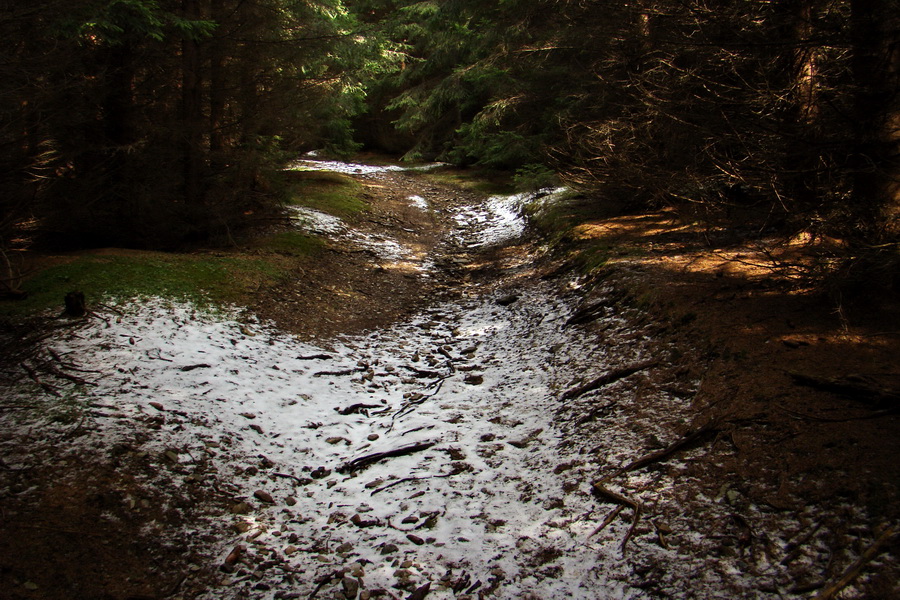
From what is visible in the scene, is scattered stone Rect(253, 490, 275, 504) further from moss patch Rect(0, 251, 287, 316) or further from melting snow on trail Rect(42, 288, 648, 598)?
moss patch Rect(0, 251, 287, 316)

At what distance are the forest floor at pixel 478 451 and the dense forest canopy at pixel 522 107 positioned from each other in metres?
1.30

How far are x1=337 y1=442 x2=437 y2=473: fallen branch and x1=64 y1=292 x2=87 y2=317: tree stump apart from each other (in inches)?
168

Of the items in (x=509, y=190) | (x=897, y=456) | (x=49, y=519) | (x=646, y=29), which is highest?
(x=646, y=29)

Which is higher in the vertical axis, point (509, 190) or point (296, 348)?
point (509, 190)

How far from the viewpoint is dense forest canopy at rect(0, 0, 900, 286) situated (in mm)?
4891

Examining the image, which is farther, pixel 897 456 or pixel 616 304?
pixel 616 304

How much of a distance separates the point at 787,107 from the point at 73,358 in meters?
8.87

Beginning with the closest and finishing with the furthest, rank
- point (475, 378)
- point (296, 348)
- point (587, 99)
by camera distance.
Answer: point (475, 378)
point (296, 348)
point (587, 99)

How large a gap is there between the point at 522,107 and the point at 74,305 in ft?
44.9

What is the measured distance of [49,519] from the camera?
3818 mm

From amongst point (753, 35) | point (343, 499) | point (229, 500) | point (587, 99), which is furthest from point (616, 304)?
point (587, 99)

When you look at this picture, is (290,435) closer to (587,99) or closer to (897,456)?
(897,456)

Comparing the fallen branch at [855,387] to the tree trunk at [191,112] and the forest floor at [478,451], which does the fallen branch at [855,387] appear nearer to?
the forest floor at [478,451]

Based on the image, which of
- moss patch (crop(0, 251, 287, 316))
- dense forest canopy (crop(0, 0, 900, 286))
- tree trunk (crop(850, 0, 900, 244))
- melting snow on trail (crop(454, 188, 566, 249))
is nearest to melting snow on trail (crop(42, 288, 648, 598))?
moss patch (crop(0, 251, 287, 316))
